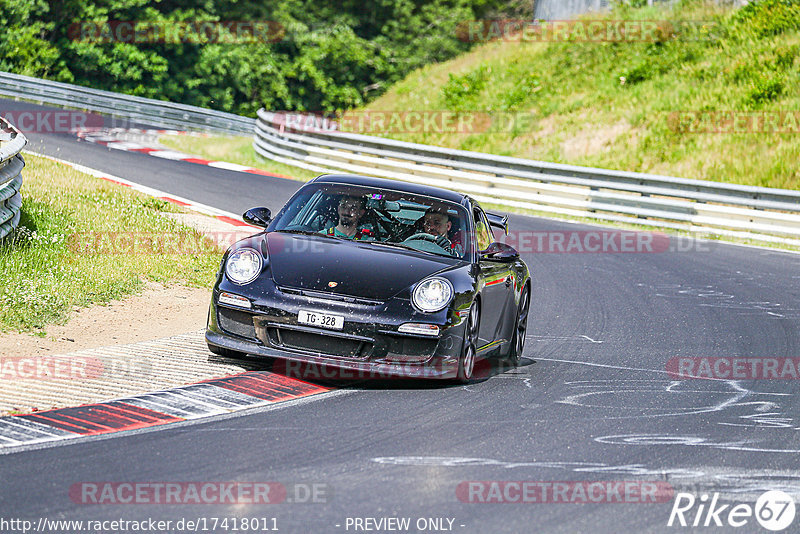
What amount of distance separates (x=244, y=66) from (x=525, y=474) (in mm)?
45838

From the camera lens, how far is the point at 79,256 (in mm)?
11227

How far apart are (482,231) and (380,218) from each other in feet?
3.02

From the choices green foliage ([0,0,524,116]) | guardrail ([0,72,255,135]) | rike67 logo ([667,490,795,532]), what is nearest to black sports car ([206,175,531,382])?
rike67 logo ([667,490,795,532])

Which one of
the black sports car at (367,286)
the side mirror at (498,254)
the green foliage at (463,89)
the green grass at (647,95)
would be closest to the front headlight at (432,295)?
the black sports car at (367,286)

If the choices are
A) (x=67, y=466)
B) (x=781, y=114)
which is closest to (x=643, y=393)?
(x=67, y=466)

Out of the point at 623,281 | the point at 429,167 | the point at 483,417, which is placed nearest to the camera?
the point at 483,417

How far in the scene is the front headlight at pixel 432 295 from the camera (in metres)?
7.39

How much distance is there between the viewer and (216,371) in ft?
24.9

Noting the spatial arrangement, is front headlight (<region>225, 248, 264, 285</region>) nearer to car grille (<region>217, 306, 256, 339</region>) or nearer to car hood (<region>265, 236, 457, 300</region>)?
car hood (<region>265, 236, 457, 300</region>)

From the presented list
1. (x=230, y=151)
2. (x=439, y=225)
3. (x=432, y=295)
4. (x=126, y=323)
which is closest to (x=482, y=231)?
(x=439, y=225)

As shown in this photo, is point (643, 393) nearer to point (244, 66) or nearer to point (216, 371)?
point (216, 371)

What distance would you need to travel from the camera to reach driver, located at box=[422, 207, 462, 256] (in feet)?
27.6

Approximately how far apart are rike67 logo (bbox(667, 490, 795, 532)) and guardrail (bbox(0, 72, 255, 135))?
106ft

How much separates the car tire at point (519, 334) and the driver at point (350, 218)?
5.09 feet
